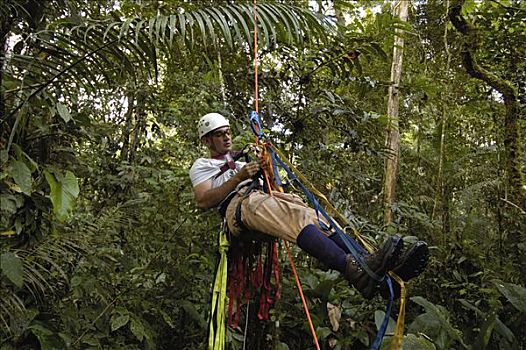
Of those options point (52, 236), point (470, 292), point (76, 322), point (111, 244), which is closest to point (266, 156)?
point (52, 236)

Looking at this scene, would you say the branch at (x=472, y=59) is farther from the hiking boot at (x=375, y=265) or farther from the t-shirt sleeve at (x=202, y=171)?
the hiking boot at (x=375, y=265)

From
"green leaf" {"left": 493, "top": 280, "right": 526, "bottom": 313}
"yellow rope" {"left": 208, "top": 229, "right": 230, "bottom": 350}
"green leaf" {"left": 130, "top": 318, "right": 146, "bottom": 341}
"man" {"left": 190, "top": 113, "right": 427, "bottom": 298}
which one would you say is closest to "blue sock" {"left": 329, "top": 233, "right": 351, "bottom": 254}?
"man" {"left": 190, "top": 113, "right": 427, "bottom": 298}

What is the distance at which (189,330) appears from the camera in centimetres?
377

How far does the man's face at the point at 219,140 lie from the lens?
3262mm

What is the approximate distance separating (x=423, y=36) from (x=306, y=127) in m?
3.30

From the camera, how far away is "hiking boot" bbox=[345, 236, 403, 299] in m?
1.87

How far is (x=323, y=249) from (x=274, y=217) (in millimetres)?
361

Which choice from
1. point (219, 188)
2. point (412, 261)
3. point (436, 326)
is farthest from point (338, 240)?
point (436, 326)

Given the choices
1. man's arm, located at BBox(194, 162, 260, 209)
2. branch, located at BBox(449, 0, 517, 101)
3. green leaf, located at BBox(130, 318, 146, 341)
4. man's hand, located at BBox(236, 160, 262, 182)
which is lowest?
green leaf, located at BBox(130, 318, 146, 341)

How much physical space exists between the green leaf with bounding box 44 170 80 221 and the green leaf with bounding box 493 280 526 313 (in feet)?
9.46

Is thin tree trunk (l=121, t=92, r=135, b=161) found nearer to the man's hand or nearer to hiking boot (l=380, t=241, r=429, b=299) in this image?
the man's hand

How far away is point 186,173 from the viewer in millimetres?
3660

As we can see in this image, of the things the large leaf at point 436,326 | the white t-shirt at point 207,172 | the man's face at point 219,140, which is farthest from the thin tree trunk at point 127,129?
the large leaf at point 436,326

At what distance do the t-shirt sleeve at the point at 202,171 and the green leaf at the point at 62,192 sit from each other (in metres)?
0.94
